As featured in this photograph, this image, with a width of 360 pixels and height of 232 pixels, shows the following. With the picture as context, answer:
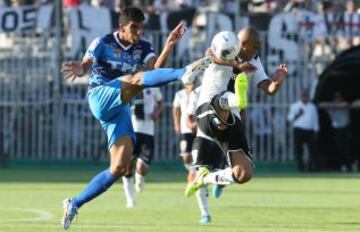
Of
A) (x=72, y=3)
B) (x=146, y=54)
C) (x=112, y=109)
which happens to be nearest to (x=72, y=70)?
(x=112, y=109)

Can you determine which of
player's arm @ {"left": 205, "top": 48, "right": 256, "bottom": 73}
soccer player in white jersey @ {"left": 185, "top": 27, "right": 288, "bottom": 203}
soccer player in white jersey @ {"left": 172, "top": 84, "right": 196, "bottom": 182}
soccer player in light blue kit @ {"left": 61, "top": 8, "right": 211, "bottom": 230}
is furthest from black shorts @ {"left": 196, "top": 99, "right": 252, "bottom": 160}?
soccer player in white jersey @ {"left": 172, "top": 84, "right": 196, "bottom": 182}

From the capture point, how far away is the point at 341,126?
3553 centimetres

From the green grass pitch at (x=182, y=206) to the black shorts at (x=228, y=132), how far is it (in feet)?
3.38

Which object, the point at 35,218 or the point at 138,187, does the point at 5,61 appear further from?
the point at 35,218

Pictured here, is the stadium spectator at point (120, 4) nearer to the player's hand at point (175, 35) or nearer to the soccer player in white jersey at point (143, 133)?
the soccer player in white jersey at point (143, 133)

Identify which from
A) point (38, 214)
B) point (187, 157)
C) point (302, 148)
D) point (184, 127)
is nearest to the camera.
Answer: point (38, 214)

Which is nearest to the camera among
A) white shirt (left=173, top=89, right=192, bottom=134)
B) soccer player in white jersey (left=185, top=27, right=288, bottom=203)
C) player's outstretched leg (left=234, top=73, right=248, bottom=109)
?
player's outstretched leg (left=234, top=73, right=248, bottom=109)

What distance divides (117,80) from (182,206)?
5393 mm

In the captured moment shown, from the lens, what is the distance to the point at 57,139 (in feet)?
120

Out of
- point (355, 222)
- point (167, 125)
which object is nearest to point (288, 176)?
point (167, 125)

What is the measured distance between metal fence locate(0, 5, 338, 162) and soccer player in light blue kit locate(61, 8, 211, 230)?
→ 19384 mm

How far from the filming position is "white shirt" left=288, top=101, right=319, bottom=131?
34.8 metres

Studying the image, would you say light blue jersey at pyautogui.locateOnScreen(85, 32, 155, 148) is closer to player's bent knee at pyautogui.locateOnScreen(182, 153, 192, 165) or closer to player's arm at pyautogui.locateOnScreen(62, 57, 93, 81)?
player's arm at pyautogui.locateOnScreen(62, 57, 93, 81)

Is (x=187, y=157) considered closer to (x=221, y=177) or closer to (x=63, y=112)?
(x=221, y=177)
